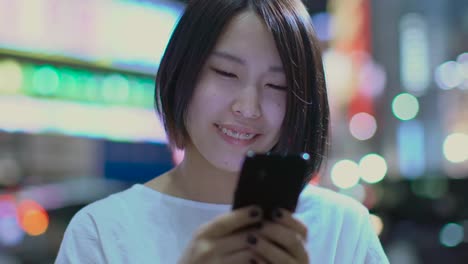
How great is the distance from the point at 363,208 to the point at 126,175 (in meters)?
5.53

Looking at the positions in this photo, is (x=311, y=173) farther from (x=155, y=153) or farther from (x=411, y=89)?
(x=411, y=89)

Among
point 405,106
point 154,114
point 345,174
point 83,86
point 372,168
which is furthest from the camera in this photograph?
point 372,168

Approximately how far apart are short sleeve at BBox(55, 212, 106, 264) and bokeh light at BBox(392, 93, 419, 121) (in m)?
7.70

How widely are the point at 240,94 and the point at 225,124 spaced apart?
0.22ft

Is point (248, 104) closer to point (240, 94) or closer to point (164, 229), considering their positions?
point (240, 94)

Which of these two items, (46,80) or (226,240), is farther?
(46,80)

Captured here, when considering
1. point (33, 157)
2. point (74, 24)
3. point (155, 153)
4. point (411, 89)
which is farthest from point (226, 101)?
point (411, 89)

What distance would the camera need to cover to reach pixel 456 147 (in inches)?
317

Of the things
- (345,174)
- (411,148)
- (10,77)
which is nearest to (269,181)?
(10,77)

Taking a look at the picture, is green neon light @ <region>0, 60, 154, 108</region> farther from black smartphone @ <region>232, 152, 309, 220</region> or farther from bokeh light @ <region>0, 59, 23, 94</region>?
black smartphone @ <region>232, 152, 309, 220</region>

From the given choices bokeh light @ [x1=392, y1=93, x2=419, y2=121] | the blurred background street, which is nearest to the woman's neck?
the blurred background street

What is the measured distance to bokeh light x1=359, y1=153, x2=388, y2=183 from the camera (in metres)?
8.74

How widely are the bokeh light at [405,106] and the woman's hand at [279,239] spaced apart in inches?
310

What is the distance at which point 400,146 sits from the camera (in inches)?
356
